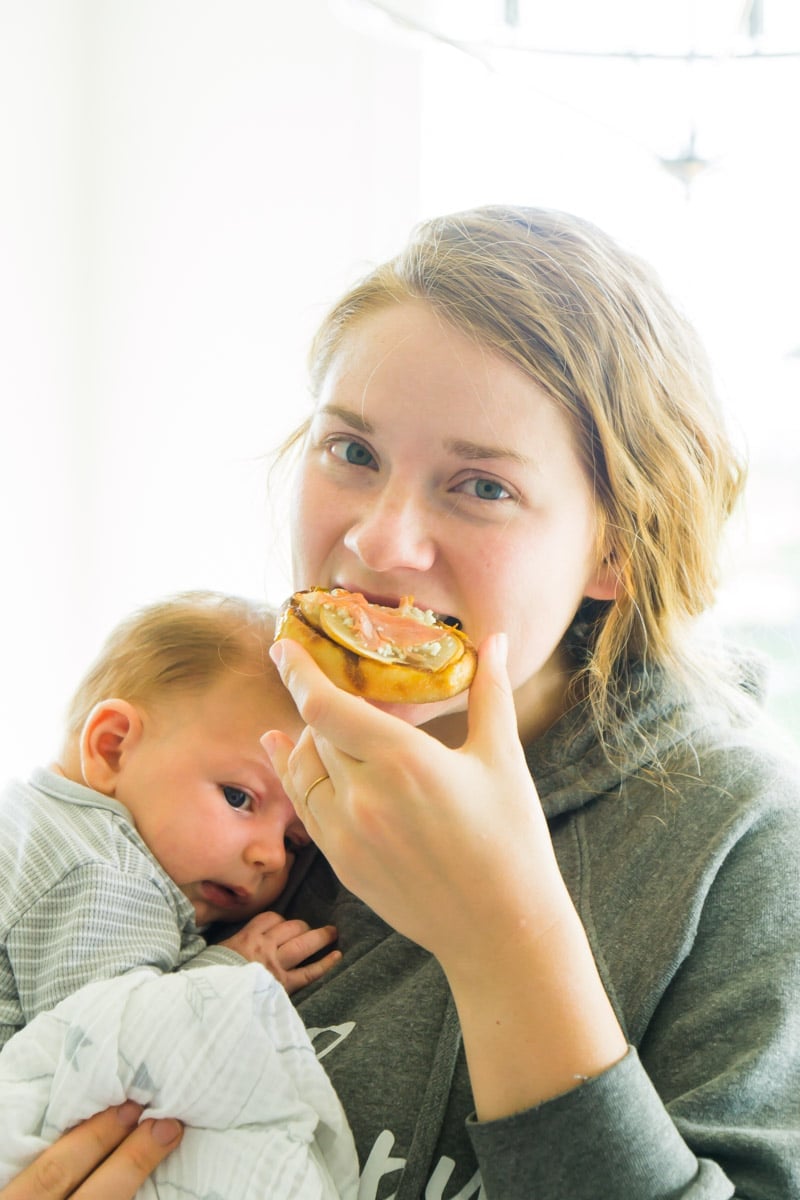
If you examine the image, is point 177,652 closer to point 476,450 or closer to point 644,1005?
point 476,450

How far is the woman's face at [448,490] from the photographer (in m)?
1.29

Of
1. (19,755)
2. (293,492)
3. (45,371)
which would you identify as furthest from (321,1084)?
(45,371)

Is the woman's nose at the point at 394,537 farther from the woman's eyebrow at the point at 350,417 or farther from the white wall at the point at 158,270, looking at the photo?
the white wall at the point at 158,270

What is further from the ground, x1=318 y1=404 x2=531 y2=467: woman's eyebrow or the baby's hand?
x1=318 y1=404 x2=531 y2=467: woman's eyebrow

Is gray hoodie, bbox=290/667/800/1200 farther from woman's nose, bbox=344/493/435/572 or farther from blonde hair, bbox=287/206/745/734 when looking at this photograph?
woman's nose, bbox=344/493/435/572

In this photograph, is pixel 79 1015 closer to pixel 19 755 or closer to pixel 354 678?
pixel 354 678

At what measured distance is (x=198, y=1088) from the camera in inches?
45.4

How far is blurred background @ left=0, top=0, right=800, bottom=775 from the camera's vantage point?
2.54 metres

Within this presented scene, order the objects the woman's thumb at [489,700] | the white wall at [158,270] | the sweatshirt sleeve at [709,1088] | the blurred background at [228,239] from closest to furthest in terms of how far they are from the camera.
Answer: the sweatshirt sleeve at [709,1088]
the woman's thumb at [489,700]
the blurred background at [228,239]
the white wall at [158,270]

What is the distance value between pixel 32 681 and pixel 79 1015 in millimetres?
2044

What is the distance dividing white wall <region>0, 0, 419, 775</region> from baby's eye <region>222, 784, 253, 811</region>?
1509 millimetres

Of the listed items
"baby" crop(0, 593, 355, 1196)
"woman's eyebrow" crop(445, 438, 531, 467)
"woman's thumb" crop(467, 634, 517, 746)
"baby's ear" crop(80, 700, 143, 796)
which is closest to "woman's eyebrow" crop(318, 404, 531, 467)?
"woman's eyebrow" crop(445, 438, 531, 467)

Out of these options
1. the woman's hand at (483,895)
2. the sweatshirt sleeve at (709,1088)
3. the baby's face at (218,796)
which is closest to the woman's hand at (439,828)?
the woman's hand at (483,895)

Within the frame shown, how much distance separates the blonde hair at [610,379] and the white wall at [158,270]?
1.52 m
